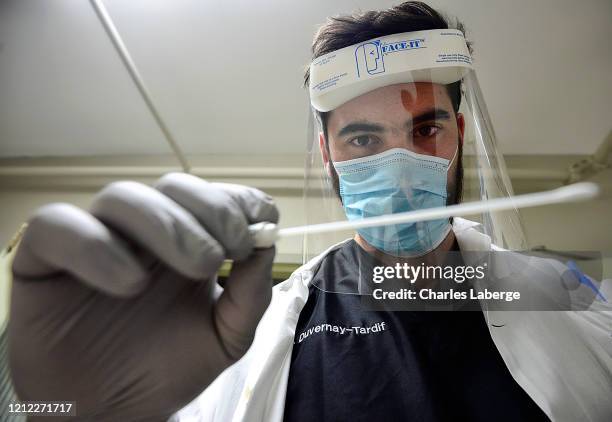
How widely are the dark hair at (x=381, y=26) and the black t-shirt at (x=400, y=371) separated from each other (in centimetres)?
55

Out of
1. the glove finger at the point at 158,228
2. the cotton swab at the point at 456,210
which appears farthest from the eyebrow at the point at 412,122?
the glove finger at the point at 158,228

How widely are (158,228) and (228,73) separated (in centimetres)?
110

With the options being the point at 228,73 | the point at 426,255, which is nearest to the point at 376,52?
the point at 426,255

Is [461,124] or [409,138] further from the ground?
[461,124]

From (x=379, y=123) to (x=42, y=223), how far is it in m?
0.63

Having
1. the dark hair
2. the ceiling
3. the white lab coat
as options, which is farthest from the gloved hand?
the ceiling

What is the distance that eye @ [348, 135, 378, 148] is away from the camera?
72 cm

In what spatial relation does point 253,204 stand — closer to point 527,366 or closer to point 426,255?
point 426,255

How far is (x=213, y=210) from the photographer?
38cm

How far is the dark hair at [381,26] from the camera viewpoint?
2.44 ft

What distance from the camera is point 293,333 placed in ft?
2.35

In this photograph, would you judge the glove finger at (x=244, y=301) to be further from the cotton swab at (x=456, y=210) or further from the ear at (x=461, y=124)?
the ear at (x=461, y=124)

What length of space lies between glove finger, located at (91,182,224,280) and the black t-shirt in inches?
15.4

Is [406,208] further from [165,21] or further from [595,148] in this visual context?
[595,148]
